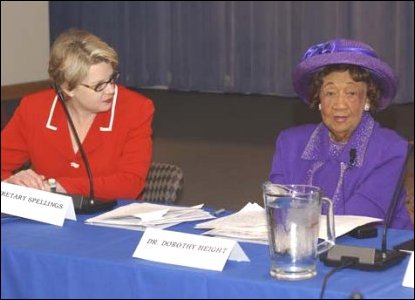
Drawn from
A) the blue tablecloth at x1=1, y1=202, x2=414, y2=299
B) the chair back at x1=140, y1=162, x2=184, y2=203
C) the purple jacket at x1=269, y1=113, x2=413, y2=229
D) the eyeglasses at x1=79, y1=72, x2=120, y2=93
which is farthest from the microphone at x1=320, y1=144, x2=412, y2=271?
the eyeglasses at x1=79, y1=72, x2=120, y2=93

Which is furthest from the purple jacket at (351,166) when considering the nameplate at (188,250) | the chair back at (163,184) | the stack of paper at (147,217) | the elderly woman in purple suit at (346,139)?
the nameplate at (188,250)

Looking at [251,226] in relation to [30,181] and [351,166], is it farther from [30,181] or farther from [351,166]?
[30,181]

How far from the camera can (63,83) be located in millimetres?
3285

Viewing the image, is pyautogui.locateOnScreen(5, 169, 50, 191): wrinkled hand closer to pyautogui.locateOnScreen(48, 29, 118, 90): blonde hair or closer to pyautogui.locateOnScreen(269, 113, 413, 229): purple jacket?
pyautogui.locateOnScreen(48, 29, 118, 90): blonde hair

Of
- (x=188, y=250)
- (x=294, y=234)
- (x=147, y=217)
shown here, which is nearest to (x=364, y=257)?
(x=294, y=234)

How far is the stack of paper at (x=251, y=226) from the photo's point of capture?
7.55 ft

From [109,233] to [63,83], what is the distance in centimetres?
100

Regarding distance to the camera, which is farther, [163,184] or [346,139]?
[163,184]

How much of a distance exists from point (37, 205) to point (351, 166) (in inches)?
36.8

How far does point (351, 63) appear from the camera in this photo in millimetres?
2945

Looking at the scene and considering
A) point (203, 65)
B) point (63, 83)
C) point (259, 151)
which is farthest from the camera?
point (203, 65)

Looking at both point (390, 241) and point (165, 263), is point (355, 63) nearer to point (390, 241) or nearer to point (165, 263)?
point (390, 241)

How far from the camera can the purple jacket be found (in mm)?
2809

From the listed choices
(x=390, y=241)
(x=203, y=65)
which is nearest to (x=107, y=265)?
(x=390, y=241)
